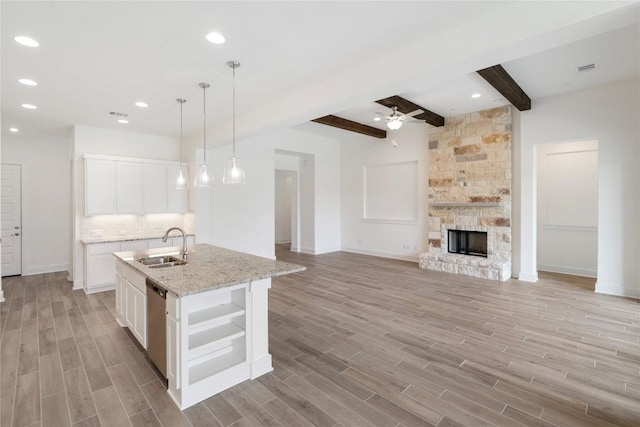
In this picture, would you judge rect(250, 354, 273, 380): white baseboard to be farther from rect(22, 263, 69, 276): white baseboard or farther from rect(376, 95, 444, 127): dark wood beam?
rect(22, 263, 69, 276): white baseboard

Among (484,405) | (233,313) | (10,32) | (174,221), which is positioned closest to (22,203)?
(174,221)

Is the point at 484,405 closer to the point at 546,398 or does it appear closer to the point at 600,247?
the point at 546,398

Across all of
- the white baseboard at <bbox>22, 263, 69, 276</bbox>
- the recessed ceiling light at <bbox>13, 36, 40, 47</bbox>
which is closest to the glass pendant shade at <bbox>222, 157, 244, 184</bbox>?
the recessed ceiling light at <bbox>13, 36, 40, 47</bbox>

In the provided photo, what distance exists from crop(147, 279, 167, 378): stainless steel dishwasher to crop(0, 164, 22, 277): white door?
18.8 feet

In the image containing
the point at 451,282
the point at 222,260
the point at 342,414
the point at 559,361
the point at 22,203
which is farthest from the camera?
the point at 22,203

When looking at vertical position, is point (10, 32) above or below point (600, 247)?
above

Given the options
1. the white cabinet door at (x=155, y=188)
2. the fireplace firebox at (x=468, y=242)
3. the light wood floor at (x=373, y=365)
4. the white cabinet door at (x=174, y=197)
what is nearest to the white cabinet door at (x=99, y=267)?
the light wood floor at (x=373, y=365)

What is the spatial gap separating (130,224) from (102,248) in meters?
0.88

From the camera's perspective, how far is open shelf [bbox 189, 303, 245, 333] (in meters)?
2.45

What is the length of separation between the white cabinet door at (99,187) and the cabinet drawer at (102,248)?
2.04 feet

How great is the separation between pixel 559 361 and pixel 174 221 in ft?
21.1

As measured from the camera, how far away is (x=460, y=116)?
643 cm

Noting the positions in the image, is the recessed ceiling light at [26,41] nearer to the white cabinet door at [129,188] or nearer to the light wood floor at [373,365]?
the light wood floor at [373,365]

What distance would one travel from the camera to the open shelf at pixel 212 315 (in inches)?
96.3
